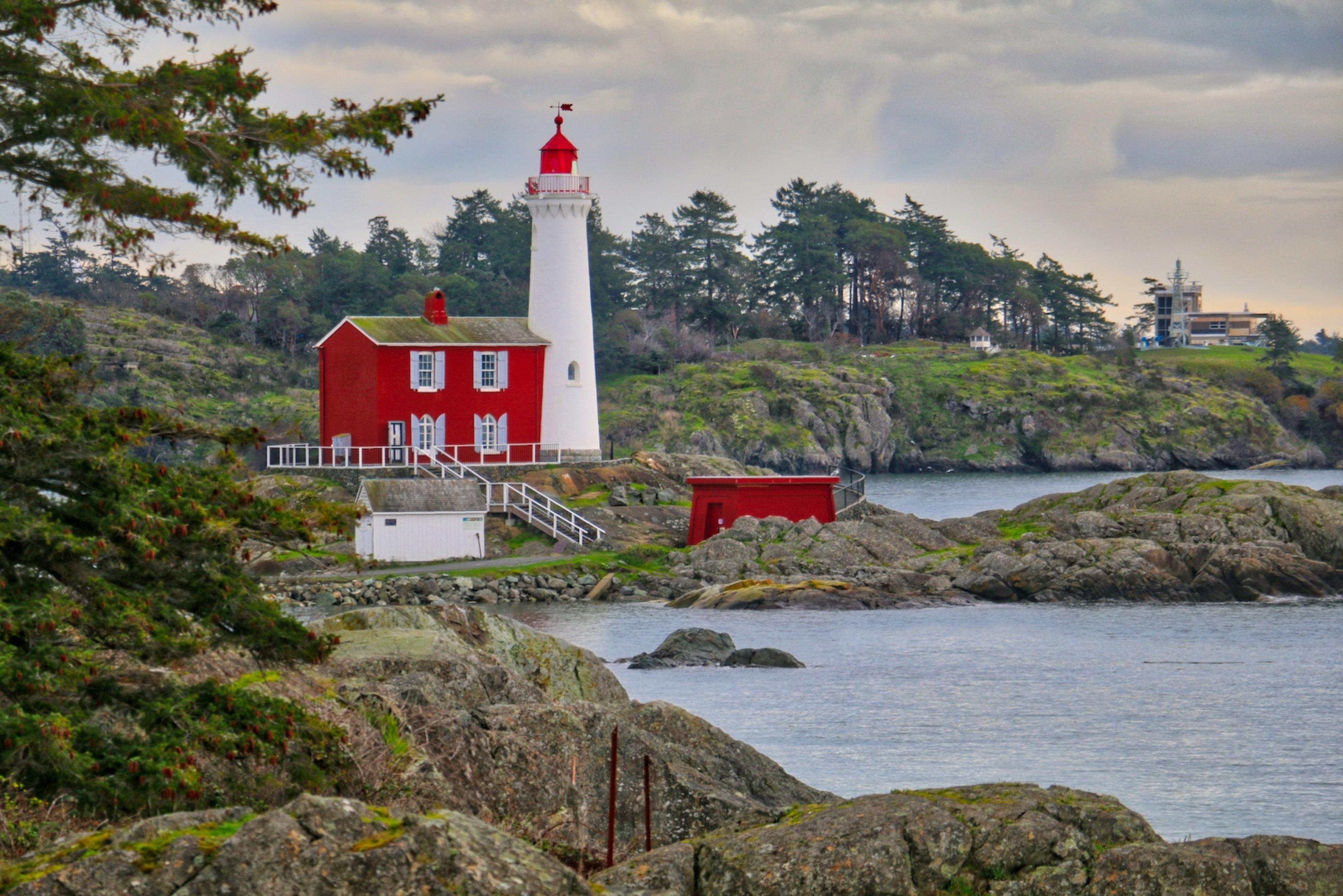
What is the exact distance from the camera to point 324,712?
29.9ft

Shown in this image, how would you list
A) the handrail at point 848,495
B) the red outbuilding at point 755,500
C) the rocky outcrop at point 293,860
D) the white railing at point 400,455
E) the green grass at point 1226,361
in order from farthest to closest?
1. the green grass at point 1226,361
2. the handrail at point 848,495
3. the white railing at point 400,455
4. the red outbuilding at point 755,500
5. the rocky outcrop at point 293,860

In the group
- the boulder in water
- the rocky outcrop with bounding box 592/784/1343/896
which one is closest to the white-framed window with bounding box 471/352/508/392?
the boulder in water

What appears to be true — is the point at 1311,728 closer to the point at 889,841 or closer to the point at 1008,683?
the point at 1008,683

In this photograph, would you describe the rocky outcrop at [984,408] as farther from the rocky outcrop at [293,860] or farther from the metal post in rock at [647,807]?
the rocky outcrop at [293,860]

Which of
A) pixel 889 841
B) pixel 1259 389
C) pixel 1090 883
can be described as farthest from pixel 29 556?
pixel 1259 389

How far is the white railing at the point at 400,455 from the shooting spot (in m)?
44.1

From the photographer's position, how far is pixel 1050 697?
26469 mm

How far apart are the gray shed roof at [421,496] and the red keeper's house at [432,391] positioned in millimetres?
4596

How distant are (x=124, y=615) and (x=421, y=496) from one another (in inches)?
1257

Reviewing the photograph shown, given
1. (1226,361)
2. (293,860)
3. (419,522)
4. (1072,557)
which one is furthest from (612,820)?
(1226,361)

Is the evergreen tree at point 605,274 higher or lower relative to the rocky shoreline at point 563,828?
higher

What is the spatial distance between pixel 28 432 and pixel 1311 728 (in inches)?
848

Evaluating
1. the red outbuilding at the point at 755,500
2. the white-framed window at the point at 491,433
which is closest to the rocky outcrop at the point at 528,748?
the red outbuilding at the point at 755,500

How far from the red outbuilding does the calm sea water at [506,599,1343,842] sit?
20.8ft
